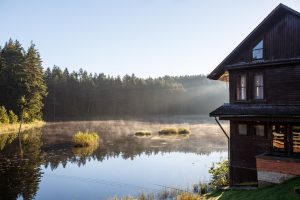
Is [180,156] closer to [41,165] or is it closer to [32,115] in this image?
[41,165]

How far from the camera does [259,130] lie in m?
21.1

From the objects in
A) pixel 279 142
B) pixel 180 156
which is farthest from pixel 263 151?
pixel 180 156

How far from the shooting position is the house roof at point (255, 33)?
2016cm

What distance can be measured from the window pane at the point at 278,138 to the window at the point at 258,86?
7.31ft

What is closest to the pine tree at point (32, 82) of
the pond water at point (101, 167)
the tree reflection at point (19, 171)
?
the pond water at point (101, 167)

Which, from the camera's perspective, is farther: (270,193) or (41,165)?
(41,165)

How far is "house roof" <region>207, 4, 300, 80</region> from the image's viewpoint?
66.1ft

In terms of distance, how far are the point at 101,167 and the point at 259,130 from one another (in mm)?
16945

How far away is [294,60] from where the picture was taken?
63.4ft

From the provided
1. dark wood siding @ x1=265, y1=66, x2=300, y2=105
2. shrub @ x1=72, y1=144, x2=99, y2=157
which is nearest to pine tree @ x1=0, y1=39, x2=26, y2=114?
shrub @ x1=72, y1=144, x2=99, y2=157

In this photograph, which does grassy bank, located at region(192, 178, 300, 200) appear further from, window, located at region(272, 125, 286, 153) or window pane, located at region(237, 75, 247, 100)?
window pane, located at region(237, 75, 247, 100)

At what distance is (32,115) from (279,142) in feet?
229

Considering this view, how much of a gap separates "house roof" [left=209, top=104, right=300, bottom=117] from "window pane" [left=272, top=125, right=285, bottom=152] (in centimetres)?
132

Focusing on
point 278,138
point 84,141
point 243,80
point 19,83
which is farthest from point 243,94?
point 19,83
